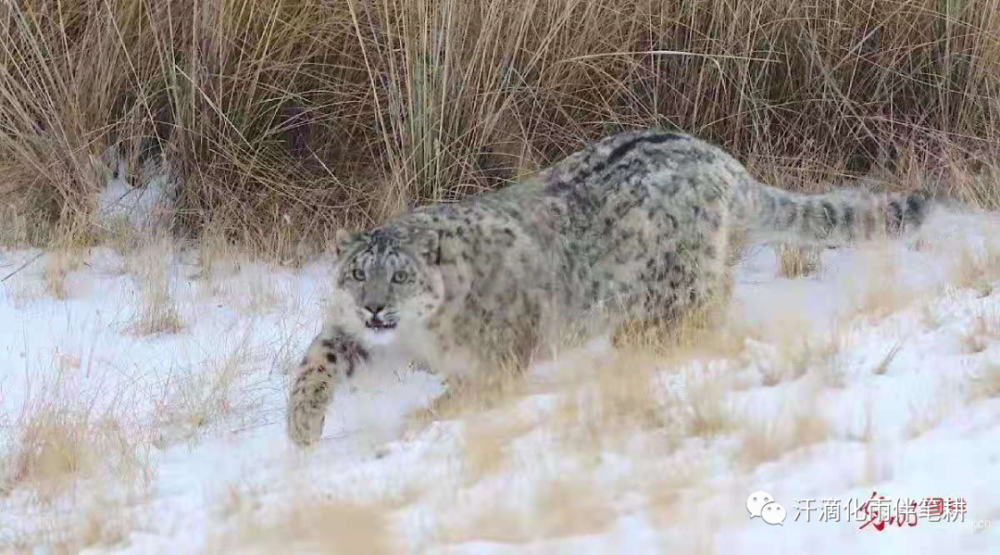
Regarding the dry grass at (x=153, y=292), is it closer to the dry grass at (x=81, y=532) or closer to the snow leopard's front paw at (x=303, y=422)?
the snow leopard's front paw at (x=303, y=422)

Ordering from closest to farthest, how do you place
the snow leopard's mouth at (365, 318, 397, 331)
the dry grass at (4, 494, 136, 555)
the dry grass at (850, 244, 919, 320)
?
1. the dry grass at (4, 494, 136, 555)
2. the snow leopard's mouth at (365, 318, 397, 331)
3. the dry grass at (850, 244, 919, 320)

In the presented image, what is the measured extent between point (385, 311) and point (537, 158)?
118 inches

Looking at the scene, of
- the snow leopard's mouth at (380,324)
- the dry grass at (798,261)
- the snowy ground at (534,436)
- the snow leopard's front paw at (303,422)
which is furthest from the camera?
the dry grass at (798,261)

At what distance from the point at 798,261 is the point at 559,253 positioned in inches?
77.5

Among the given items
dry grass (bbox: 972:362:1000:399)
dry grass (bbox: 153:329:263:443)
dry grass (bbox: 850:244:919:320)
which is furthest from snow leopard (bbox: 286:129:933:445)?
dry grass (bbox: 972:362:1000:399)

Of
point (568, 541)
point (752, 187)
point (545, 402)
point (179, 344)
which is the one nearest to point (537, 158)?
point (752, 187)

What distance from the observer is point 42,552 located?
4.52m

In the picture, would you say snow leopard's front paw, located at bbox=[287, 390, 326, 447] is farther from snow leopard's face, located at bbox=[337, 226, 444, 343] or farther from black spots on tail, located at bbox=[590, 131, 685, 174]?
black spots on tail, located at bbox=[590, 131, 685, 174]

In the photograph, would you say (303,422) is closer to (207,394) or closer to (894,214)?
(207,394)

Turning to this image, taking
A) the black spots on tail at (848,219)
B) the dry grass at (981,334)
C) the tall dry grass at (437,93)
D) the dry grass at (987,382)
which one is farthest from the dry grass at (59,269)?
the dry grass at (987,382)

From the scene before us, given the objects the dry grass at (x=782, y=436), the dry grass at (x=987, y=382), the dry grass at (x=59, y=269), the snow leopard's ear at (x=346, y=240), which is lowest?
the dry grass at (x=59, y=269)

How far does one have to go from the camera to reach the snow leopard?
5.95 metres

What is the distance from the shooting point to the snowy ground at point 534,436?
395 cm

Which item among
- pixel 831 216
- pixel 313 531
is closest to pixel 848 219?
pixel 831 216
